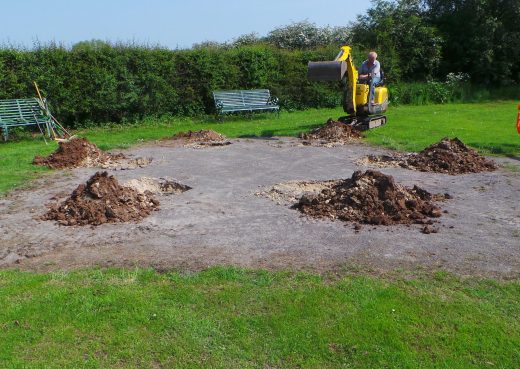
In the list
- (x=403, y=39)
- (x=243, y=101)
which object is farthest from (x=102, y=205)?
(x=403, y=39)

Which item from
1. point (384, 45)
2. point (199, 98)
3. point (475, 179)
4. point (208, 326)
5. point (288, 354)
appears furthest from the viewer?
point (384, 45)

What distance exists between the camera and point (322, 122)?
715 inches

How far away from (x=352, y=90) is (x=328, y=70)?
4.45ft

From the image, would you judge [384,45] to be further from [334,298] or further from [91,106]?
[334,298]

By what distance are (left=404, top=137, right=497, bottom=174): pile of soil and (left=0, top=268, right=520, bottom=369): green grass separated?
5334 mm

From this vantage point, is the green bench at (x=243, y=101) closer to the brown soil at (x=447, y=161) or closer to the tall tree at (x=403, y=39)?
the tall tree at (x=403, y=39)

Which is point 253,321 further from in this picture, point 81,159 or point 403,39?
point 403,39

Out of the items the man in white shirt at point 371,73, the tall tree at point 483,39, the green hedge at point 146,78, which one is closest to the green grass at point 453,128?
the man in white shirt at point 371,73

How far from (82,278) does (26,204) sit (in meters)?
3.71

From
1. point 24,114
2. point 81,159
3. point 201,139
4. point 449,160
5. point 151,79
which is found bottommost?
point 449,160

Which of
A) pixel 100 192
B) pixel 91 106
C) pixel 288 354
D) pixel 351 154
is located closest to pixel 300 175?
pixel 351 154

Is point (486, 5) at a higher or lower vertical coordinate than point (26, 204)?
higher

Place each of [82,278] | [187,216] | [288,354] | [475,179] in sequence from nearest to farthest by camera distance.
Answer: [288,354]
[82,278]
[187,216]
[475,179]

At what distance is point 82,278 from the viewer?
5848mm
